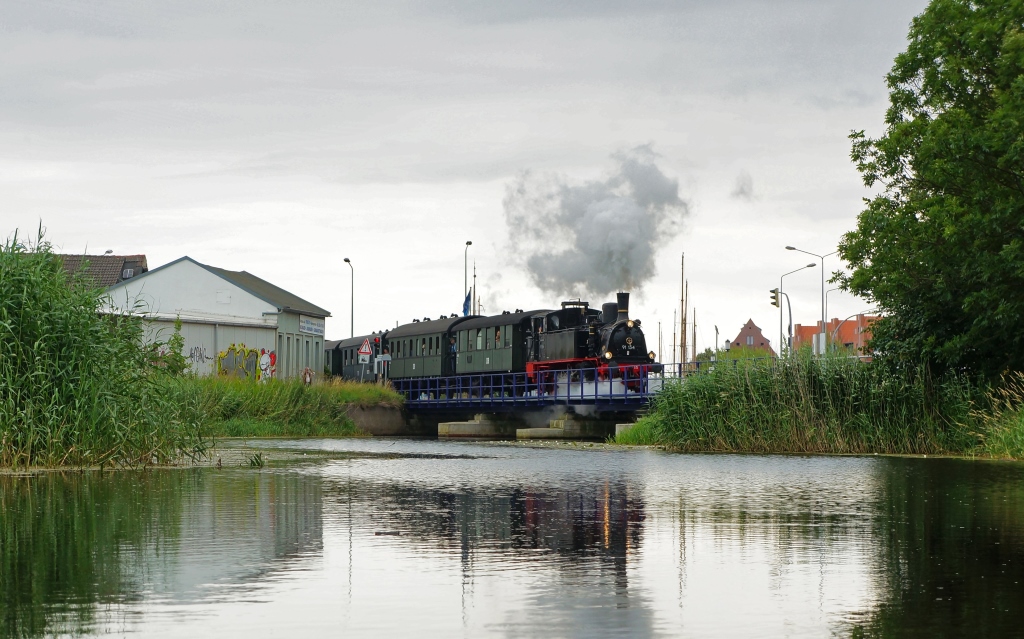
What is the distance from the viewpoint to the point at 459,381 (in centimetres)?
5347

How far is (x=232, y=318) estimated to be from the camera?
2151 inches

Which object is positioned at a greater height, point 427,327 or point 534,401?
point 427,327

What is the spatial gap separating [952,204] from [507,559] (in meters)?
23.2

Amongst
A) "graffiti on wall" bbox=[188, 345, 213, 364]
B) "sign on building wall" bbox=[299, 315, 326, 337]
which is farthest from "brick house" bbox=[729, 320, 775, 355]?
"graffiti on wall" bbox=[188, 345, 213, 364]

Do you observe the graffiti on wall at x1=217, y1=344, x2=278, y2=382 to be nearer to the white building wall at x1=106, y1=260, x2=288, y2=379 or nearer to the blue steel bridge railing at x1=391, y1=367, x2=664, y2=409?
the white building wall at x1=106, y1=260, x2=288, y2=379

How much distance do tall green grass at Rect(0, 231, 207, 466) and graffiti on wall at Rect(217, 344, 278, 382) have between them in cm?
3297

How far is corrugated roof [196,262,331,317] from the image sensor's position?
60469 millimetres

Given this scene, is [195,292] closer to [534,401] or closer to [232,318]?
[232,318]

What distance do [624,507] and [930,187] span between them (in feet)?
67.3

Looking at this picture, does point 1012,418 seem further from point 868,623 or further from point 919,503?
point 868,623

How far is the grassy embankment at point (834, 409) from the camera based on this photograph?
26.6 meters

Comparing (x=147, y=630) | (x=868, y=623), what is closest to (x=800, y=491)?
(x=868, y=623)

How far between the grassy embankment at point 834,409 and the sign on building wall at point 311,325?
3779cm

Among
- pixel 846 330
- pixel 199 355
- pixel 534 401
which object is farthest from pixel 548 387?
pixel 846 330
